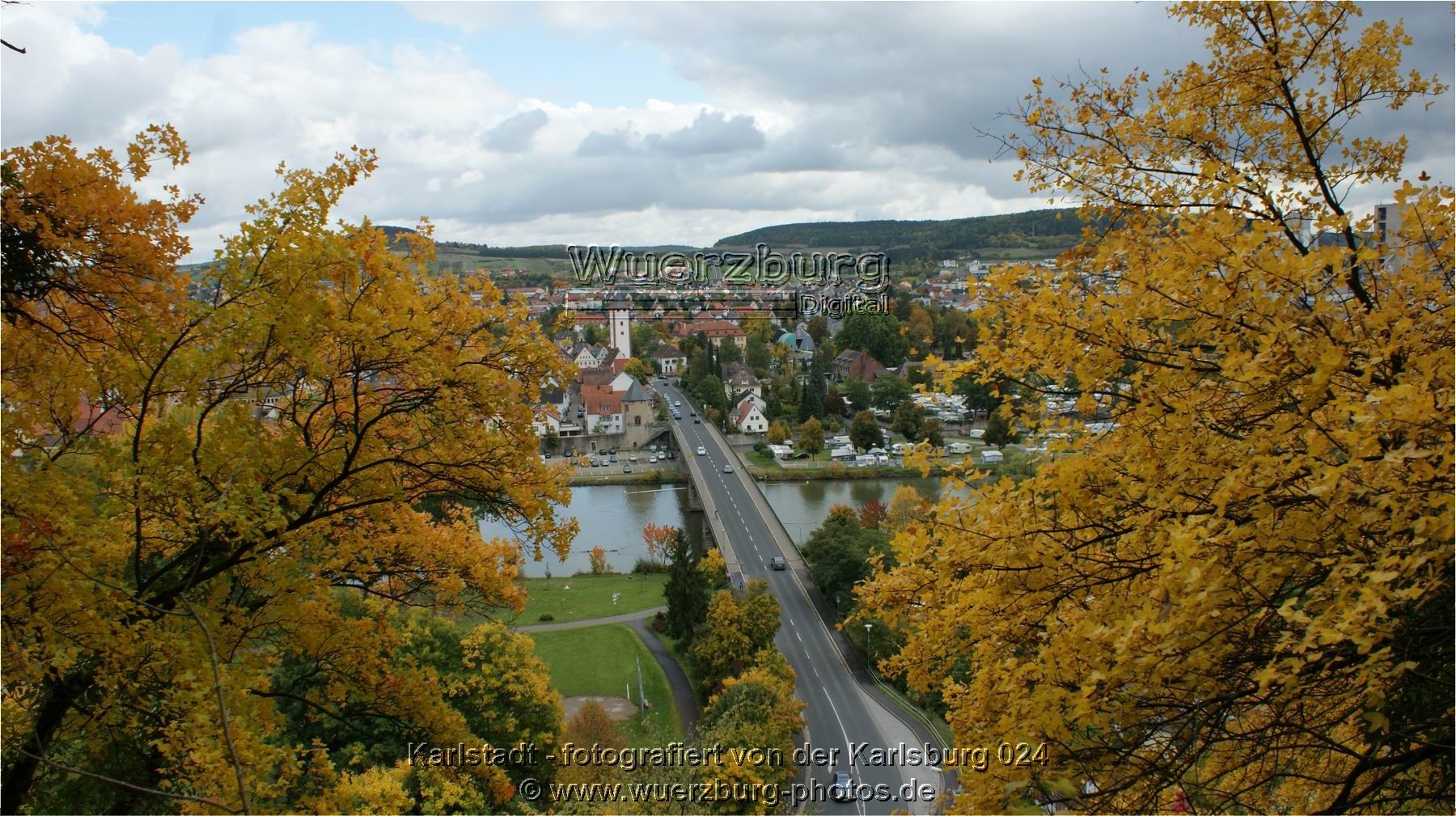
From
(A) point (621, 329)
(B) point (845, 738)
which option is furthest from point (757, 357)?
(B) point (845, 738)

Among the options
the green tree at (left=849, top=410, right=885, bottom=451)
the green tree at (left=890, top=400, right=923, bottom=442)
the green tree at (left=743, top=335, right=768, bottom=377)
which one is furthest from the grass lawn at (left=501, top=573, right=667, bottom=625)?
the green tree at (left=743, top=335, right=768, bottom=377)

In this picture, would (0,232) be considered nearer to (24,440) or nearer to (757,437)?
(24,440)

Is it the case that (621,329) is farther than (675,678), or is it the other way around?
(621,329)

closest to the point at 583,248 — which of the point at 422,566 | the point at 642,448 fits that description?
the point at 642,448

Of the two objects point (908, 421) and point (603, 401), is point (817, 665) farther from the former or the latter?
point (603, 401)

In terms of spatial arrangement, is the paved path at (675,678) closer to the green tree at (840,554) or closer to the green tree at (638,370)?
the green tree at (840,554)

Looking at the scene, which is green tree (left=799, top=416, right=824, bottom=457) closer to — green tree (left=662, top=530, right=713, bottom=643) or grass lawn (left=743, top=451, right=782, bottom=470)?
grass lawn (left=743, top=451, right=782, bottom=470)
